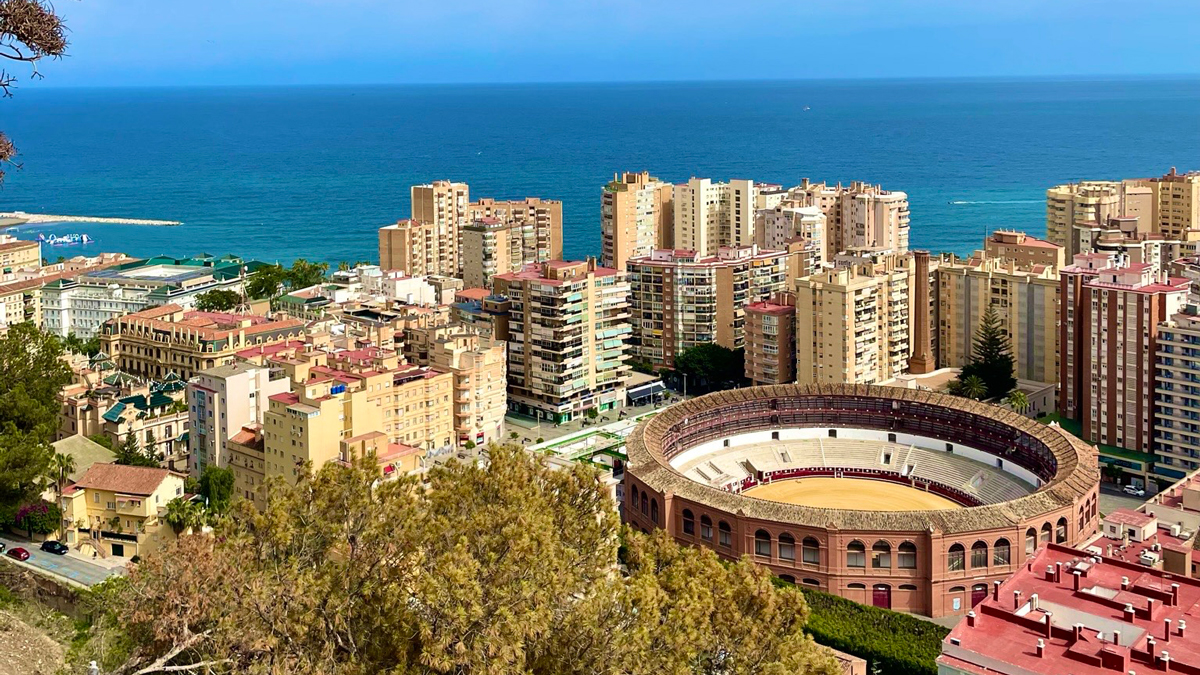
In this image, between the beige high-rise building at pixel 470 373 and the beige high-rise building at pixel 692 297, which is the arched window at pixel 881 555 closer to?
the beige high-rise building at pixel 470 373

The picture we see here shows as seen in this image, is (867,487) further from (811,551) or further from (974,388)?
(811,551)

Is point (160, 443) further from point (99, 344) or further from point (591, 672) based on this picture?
point (591, 672)

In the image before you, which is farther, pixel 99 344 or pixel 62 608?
pixel 99 344

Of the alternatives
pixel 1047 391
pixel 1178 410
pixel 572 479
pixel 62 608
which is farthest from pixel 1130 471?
pixel 62 608

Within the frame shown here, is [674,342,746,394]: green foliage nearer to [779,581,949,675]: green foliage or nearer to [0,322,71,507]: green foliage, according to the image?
[779,581,949,675]: green foliage

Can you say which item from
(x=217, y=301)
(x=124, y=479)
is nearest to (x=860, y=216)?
(x=217, y=301)

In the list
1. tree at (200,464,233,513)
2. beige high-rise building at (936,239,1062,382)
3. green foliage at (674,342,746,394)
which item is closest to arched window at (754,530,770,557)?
tree at (200,464,233,513)
